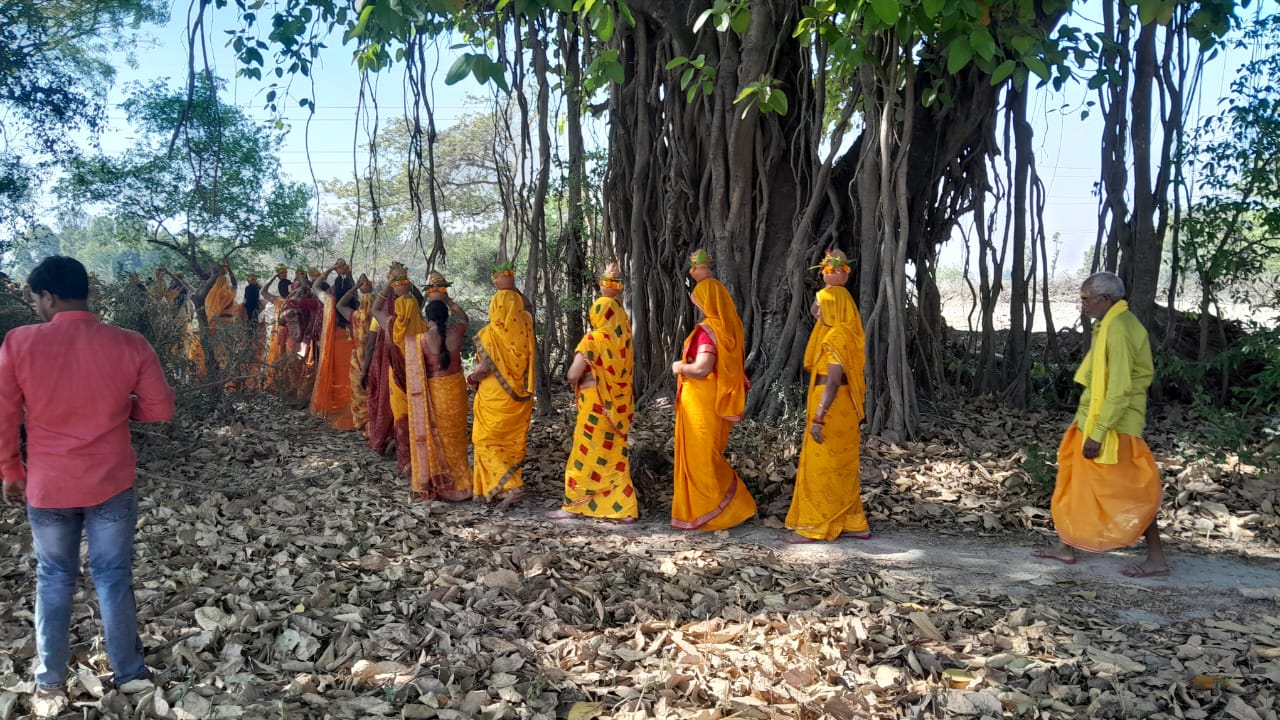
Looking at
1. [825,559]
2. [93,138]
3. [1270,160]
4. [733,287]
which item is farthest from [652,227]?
[93,138]

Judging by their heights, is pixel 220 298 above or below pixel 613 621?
above

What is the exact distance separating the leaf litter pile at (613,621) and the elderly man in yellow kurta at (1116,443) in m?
0.27

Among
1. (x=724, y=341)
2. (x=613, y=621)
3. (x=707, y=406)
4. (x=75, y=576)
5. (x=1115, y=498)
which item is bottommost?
(x=613, y=621)

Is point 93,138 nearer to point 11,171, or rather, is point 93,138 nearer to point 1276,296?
point 11,171

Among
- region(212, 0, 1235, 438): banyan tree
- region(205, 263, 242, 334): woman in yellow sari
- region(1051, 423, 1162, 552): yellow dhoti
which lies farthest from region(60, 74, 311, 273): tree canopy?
region(1051, 423, 1162, 552): yellow dhoti

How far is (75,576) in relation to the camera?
9.00 ft

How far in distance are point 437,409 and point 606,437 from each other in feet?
4.21

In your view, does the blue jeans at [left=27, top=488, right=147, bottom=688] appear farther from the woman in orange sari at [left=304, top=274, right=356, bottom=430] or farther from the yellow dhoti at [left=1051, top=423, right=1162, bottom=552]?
the woman in orange sari at [left=304, top=274, right=356, bottom=430]

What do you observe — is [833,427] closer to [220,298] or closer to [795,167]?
[795,167]

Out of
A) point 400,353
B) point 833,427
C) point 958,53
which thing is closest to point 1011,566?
point 833,427

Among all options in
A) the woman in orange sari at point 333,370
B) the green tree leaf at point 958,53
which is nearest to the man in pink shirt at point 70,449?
the green tree leaf at point 958,53

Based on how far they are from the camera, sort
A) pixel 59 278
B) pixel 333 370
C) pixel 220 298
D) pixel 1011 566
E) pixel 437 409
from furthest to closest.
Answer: pixel 220 298 < pixel 333 370 < pixel 437 409 < pixel 1011 566 < pixel 59 278

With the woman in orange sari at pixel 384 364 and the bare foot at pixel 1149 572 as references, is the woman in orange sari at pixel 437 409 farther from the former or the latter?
the bare foot at pixel 1149 572

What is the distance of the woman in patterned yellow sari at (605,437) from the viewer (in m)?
5.04
